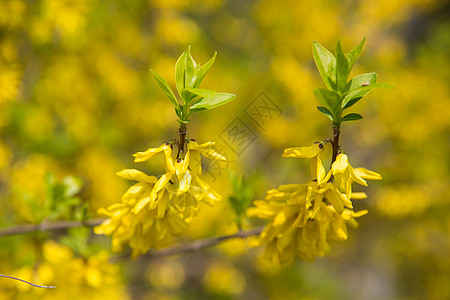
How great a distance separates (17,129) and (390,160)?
2.56 metres

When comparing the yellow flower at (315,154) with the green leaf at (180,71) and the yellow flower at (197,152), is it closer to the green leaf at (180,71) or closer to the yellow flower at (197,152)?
the yellow flower at (197,152)

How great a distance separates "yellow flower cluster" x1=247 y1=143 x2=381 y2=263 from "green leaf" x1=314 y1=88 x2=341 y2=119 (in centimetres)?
8

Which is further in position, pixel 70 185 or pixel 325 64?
pixel 70 185

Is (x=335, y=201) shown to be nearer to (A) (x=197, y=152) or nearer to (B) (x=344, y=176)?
(B) (x=344, y=176)

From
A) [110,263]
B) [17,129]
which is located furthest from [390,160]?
[17,129]

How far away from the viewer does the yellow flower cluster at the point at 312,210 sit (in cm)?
72

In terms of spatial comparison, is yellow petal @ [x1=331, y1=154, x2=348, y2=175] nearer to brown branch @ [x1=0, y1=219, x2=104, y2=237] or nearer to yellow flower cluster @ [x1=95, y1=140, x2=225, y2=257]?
yellow flower cluster @ [x1=95, y1=140, x2=225, y2=257]

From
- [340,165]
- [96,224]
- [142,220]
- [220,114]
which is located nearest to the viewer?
[340,165]

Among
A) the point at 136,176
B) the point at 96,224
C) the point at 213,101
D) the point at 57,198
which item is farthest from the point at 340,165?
the point at 57,198

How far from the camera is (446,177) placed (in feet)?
8.95

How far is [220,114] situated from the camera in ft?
9.13

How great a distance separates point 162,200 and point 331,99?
39 cm

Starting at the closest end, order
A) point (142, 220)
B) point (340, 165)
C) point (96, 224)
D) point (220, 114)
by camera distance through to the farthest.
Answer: point (340, 165)
point (142, 220)
point (96, 224)
point (220, 114)

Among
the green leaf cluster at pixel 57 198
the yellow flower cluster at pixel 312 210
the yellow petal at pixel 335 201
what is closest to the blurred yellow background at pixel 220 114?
the green leaf cluster at pixel 57 198
